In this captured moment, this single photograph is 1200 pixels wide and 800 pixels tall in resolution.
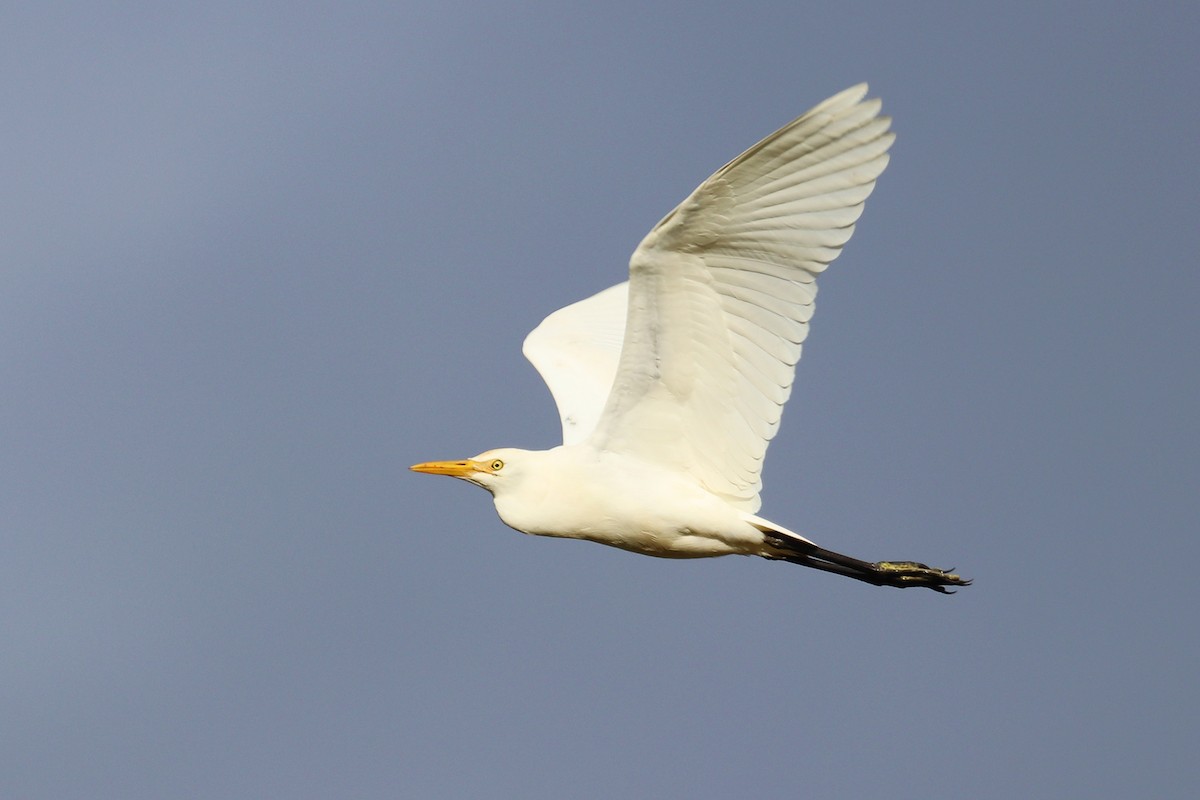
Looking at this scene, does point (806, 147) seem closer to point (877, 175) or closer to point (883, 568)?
point (877, 175)

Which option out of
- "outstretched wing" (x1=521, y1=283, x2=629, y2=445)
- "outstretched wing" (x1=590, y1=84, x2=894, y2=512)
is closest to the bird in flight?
"outstretched wing" (x1=590, y1=84, x2=894, y2=512)

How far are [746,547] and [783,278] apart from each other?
261cm

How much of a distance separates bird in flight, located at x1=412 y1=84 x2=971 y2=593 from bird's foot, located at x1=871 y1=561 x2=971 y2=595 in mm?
13

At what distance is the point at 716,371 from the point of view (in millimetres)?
13109

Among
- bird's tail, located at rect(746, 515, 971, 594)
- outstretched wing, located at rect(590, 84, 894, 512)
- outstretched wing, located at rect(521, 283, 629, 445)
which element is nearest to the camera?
outstretched wing, located at rect(590, 84, 894, 512)

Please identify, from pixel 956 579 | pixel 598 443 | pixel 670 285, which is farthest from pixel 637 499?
pixel 956 579

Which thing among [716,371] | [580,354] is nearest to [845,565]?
[716,371]

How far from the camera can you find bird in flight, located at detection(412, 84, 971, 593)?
39.0ft

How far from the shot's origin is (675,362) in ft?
42.8

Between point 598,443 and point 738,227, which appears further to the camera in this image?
point 598,443

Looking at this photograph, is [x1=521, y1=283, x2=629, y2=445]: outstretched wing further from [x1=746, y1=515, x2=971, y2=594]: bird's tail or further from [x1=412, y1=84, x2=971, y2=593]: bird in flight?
[x1=746, y1=515, x2=971, y2=594]: bird's tail

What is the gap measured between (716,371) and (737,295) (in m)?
0.80

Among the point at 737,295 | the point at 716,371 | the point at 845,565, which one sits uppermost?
the point at 737,295

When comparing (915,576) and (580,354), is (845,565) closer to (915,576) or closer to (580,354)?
(915,576)
